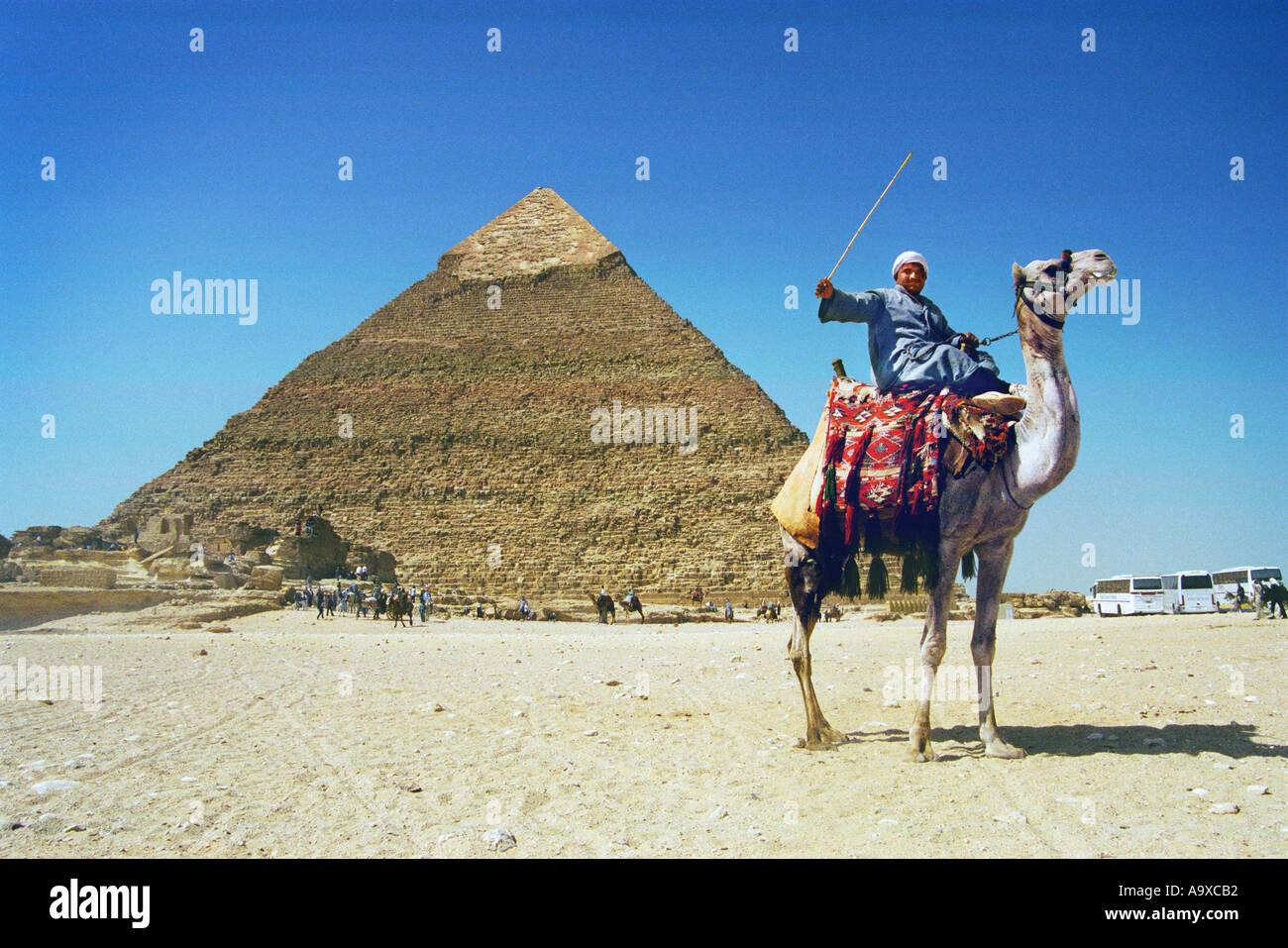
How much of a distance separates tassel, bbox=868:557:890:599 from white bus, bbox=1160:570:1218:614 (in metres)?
23.1

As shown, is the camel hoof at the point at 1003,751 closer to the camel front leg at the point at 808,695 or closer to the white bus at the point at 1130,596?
the camel front leg at the point at 808,695

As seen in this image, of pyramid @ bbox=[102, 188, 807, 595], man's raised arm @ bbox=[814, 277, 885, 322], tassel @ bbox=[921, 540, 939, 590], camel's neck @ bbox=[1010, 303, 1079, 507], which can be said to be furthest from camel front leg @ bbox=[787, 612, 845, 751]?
pyramid @ bbox=[102, 188, 807, 595]

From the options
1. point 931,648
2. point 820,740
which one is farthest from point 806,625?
point 931,648

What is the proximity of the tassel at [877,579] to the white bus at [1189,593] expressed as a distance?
23.1 meters

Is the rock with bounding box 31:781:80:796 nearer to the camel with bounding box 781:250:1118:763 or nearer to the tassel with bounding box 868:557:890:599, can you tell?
the camel with bounding box 781:250:1118:763

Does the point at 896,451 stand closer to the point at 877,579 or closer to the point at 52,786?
the point at 877,579

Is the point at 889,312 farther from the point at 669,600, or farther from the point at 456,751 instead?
Answer: the point at 669,600

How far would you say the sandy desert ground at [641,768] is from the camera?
2887 mm

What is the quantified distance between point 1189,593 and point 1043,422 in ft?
78.8

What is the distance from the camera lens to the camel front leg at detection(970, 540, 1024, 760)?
3977mm

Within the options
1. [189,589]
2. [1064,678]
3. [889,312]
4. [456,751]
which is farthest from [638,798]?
[189,589]

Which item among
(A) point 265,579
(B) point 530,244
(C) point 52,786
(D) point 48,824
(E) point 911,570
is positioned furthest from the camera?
Answer: (B) point 530,244

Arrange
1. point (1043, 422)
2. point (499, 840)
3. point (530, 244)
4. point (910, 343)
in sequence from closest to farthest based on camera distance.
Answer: point (499, 840)
point (1043, 422)
point (910, 343)
point (530, 244)

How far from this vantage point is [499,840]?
113 inches
